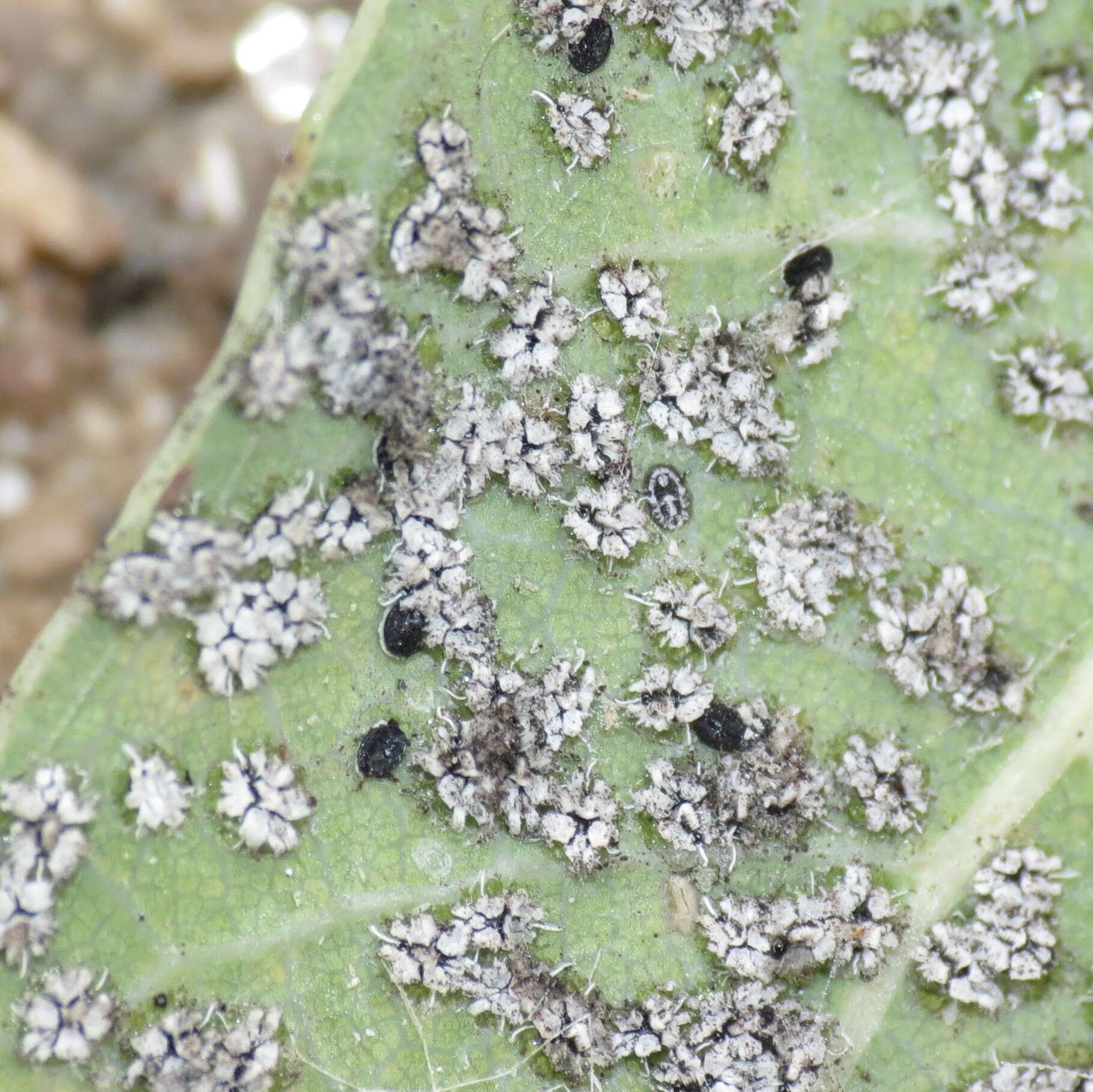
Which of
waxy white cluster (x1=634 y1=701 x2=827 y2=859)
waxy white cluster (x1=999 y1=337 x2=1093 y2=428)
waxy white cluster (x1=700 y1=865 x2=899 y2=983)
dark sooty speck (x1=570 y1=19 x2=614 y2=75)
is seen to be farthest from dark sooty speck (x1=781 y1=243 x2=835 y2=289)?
waxy white cluster (x1=700 y1=865 x2=899 y2=983)

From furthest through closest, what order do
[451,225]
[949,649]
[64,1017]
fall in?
[949,649] → [451,225] → [64,1017]

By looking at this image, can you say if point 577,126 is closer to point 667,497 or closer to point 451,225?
point 451,225

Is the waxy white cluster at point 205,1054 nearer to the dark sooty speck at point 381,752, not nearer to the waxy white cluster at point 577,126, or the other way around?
the dark sooty speck at point 381,752

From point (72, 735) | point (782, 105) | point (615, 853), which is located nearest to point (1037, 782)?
point (615, 853)

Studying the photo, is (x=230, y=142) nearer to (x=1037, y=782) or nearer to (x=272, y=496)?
(x=272, y=496)

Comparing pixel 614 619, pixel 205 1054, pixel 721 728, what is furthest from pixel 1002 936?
pixel 205 1054
